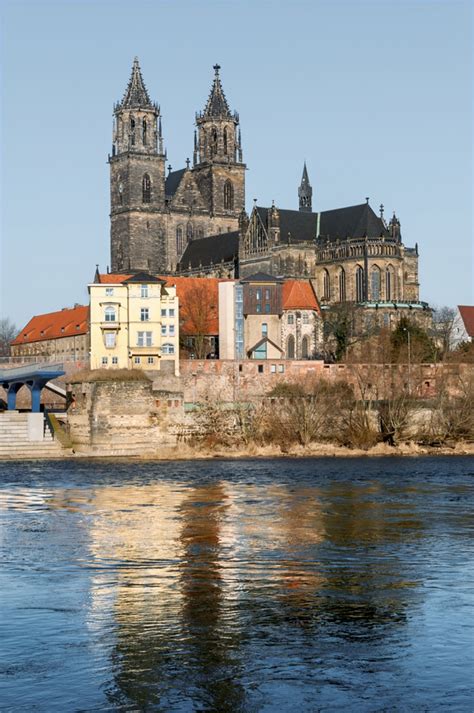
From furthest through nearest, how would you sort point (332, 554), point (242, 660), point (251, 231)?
point (251, 231), point (332, 554), point (242, 660)

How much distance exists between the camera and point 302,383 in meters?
89.9

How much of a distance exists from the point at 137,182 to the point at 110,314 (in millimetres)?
66895

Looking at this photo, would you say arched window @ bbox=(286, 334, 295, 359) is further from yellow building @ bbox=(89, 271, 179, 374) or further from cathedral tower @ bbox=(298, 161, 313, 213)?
cathedral tower @ bbox=(298, 161, 313, 213)

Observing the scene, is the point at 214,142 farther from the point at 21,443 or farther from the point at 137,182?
Result: the point at 21,443

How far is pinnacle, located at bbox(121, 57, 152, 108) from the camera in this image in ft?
510

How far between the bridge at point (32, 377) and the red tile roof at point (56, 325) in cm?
3220

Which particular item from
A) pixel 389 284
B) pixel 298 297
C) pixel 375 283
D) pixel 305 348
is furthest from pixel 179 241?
pixel 305 348

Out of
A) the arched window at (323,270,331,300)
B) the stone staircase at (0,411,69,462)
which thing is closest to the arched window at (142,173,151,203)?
the arched window at (323,270,331,300)

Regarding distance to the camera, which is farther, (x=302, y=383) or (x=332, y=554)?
(x=302, y=383)

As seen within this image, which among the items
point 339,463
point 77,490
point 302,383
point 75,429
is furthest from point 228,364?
point 77,490

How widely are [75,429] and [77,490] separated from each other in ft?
98.9

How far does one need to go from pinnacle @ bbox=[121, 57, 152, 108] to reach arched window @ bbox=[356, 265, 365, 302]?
4078 cm

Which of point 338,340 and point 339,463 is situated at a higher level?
point 338,340

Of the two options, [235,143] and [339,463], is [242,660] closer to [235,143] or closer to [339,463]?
[339,463]
